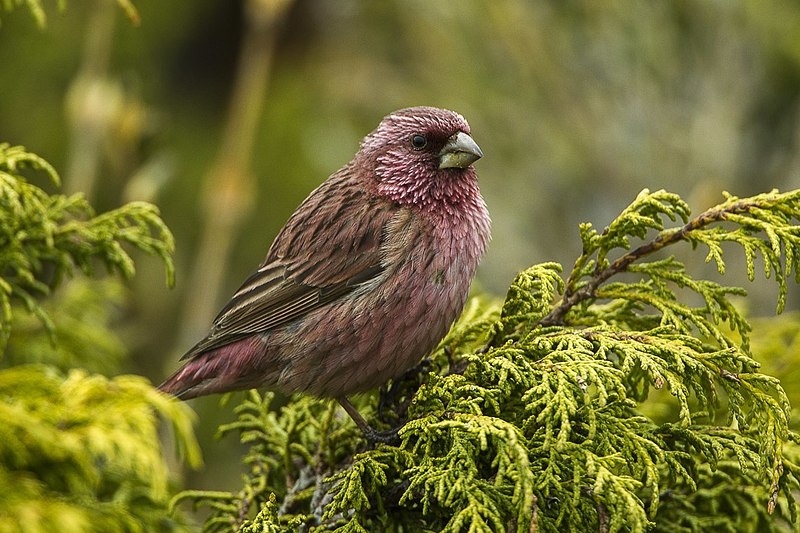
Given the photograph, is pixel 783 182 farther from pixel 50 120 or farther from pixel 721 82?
pixel 50 120

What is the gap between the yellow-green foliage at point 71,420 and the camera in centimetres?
199

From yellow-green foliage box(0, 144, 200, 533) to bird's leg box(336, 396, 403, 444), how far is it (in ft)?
2.24

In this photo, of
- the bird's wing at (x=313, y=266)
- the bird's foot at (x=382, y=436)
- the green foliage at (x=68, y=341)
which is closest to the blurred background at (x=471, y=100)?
the green foliage at (x=68, y=341)

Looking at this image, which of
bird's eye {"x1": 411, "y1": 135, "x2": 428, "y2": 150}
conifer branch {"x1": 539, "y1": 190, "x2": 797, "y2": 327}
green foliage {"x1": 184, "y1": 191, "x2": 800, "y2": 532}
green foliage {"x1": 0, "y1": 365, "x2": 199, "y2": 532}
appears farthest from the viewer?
bird's eye {"x1": 411, "y1": 135, "x2": 428, "y2": 150}

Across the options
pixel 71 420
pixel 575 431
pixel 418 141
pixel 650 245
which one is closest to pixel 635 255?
pixel 650 245

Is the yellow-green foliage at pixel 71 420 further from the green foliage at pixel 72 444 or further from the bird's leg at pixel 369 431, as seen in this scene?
the bird's leg at pixel 369 431

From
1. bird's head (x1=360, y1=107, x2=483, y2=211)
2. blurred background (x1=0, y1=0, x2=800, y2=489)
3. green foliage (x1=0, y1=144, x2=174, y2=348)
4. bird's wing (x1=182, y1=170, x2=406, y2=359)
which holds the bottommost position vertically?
green foliage (x1=0, y1=144, x2=174, y2=348)

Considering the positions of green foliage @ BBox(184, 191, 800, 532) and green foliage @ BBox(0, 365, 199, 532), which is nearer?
green foliage @ BBox(0, 365, 199, 532)

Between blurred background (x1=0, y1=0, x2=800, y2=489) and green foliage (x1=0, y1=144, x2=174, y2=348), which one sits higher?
blurred background (x1=0, y1=0, x2=800, y2=489)

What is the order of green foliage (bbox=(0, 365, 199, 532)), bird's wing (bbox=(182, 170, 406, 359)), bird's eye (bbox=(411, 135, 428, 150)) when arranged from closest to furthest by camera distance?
green foliage (bbox=(0, 365, 199, 532)) → bird's wing (bbox=(182, 170, 406, 359)) → bird's eye (bbox=(411, 135, 428, 150))

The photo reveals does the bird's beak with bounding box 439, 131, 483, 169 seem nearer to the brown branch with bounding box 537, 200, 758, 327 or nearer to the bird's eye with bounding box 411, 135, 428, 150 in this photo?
the bird's eye with bounding box 411, 135, 428, 150

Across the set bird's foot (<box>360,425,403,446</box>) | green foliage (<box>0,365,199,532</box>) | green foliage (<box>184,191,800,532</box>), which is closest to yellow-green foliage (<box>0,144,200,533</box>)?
green foliage (<box>0,365,199,532</box>)

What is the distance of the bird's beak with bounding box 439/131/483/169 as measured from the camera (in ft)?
11.5

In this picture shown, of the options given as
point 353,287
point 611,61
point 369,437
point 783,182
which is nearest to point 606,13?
point 611,61
